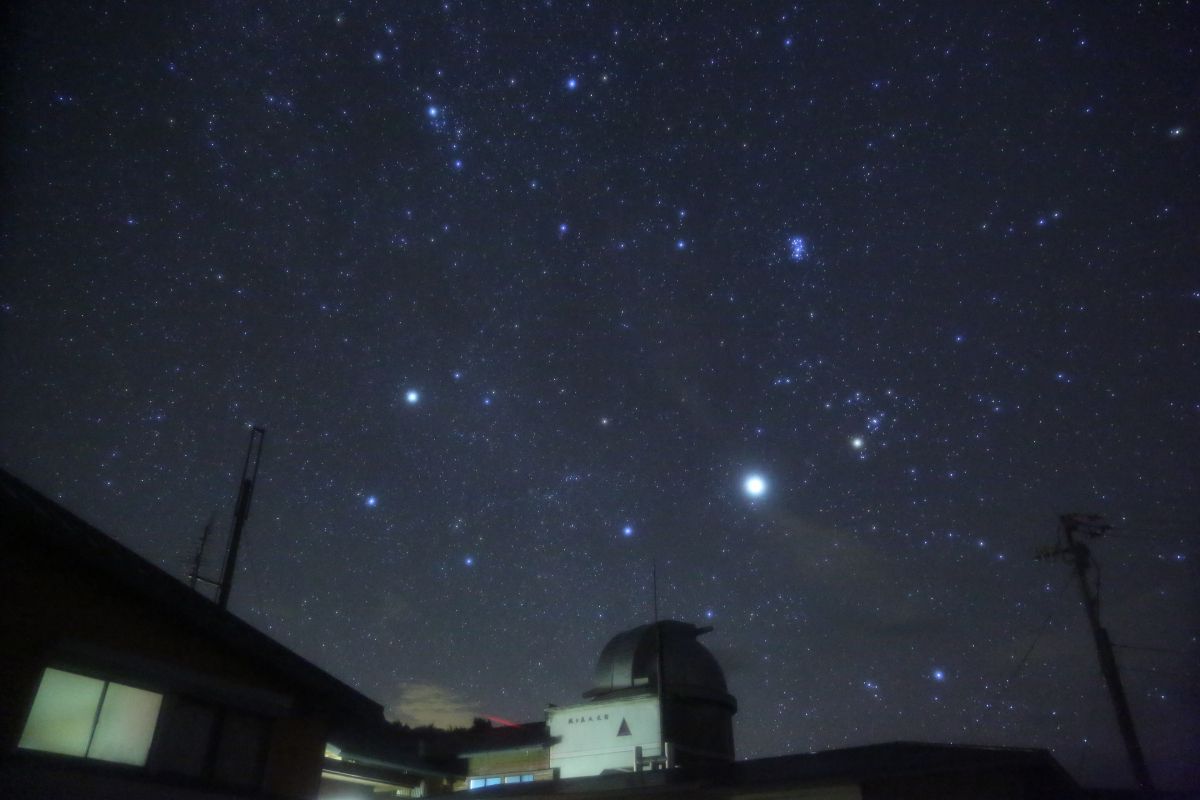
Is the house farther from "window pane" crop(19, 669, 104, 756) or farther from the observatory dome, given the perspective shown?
the observatory dome

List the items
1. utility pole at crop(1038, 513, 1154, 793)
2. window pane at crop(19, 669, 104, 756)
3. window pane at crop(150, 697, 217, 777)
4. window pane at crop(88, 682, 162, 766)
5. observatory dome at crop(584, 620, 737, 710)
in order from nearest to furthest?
window pane at crop(19, 669, 104, 756)
window pane at crop(88, 682, 162, 766)
window pane at crop(150, 697, 217, 777)
utility pole at crop(1038, 513, 1154, 793)
observatory dome at crop(584, 620, 737, 710)

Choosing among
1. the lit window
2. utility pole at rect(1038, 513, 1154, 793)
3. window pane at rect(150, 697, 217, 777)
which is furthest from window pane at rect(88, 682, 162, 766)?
utility pole at rect(1038, 513, 1154, 793)

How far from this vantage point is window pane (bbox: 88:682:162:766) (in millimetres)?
7831

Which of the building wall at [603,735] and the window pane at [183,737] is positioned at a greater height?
the building wall at [603,735]

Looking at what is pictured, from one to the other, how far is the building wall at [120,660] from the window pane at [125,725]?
13 cm

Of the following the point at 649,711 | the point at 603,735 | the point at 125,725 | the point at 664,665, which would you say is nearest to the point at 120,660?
the point at 125,725

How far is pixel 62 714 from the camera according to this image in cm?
752

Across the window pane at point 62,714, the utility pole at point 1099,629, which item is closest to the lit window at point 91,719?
the window pane at point 62,714

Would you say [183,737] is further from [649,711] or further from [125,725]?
[649,711]

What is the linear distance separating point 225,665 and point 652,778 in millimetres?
7990

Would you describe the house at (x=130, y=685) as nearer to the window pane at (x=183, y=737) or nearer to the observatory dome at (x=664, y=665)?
the window pane at (x=183, y=737)

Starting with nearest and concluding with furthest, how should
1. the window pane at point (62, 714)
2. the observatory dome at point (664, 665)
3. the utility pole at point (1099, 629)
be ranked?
1. the window pane at point (62, 714)
2. the utility pole at point (1099, 629)
3. the observatory dome at point (664, 665)

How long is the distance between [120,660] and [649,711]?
73.4ft

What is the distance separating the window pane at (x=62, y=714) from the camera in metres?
7.23
